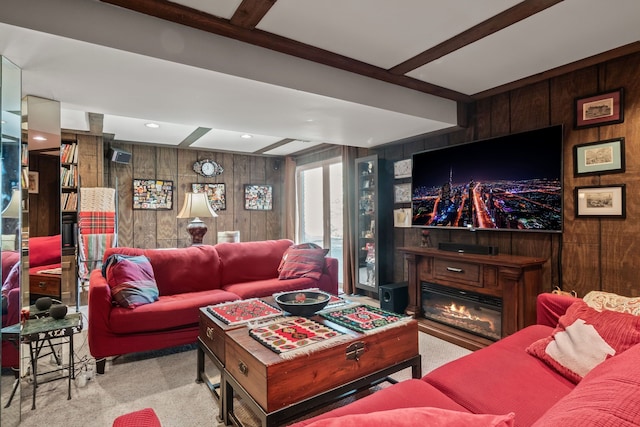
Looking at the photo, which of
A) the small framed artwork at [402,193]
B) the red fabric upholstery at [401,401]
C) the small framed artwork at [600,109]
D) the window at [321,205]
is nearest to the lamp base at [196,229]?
the window at [321,205]

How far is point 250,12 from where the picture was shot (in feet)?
6.24

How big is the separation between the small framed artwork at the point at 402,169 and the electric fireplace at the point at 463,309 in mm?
1349

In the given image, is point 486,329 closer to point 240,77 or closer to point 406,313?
point 406,313

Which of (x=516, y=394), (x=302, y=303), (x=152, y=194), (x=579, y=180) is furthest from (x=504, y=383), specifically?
(x=152, y=194)

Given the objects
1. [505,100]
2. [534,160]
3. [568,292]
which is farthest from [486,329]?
[505,100]

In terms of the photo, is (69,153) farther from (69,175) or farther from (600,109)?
(600,109)

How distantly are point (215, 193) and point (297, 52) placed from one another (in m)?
4.15

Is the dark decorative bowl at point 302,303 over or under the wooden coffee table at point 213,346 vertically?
over

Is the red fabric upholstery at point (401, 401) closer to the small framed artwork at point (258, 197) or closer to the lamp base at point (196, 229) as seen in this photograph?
the lamp base at point (196, 229)

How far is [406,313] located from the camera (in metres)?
3.71

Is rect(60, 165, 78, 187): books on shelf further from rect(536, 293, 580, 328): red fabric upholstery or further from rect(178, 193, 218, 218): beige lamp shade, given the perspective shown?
rect(536, 293, 580, 328): red fabric upholstery

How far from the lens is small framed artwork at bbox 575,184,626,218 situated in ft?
8.06

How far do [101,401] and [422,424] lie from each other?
2.30 metres

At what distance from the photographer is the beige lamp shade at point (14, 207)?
74.2 inches
